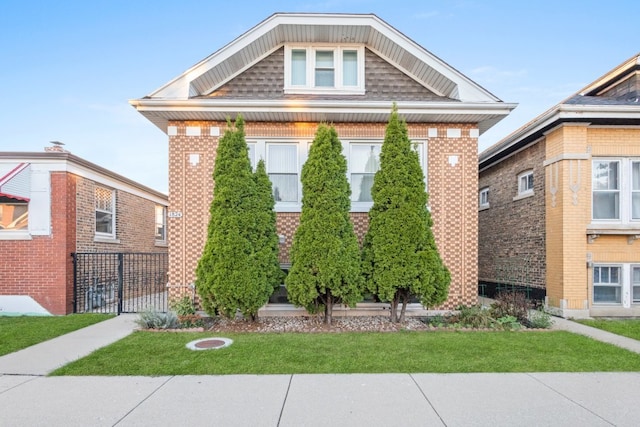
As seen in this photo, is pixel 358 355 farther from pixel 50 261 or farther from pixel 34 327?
pixel 50 261

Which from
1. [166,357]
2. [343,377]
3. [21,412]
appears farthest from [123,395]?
[343,377]

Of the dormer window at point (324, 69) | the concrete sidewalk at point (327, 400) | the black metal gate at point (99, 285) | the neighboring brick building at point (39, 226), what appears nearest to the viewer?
the concrete sidewalk at point (327, 400)

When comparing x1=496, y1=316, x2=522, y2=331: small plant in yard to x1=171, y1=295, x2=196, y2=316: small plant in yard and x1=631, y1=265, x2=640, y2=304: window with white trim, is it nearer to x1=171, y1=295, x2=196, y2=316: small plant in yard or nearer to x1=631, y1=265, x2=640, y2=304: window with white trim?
x1=631, y1=265, x2=640, y2=304: window with white trim

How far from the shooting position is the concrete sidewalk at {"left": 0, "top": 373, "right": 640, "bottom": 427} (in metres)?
3.45

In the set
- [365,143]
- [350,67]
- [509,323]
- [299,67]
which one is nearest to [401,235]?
[365,143]

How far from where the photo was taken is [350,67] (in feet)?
29.5

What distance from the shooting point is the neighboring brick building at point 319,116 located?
8.09 metres

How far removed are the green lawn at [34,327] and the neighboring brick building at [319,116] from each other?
2.03m

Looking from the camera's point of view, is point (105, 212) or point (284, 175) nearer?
point (284, 175)

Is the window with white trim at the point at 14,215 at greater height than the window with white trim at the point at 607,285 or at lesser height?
greater

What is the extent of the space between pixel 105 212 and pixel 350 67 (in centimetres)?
839

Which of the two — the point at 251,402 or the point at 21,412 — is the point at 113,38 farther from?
the point at 251,402

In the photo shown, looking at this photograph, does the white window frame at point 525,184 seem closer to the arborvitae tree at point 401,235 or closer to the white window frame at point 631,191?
the white window frame at point 631,191

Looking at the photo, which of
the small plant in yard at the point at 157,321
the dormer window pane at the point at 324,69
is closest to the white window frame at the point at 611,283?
the dormer window pane at the point at 324,69
